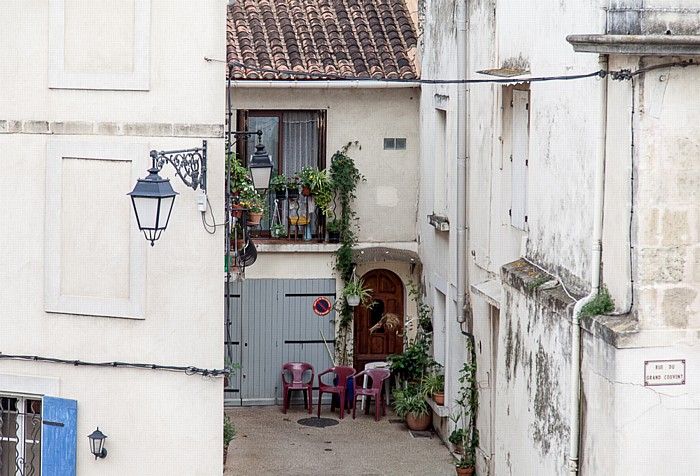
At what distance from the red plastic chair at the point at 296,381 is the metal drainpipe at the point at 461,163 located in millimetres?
3475

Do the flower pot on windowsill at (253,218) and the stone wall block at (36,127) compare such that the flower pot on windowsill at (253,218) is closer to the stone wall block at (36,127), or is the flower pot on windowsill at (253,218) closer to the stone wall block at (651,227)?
the stone wall block at (36,127)

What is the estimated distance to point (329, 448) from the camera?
16375mm

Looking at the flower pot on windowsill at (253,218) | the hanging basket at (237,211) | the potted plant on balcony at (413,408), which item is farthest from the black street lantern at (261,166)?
the potted plant on balcony at (413,408)

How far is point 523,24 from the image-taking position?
12.4 m

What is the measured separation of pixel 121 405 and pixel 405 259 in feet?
27.4

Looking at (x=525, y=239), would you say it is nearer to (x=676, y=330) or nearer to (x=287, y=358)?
(x=676, y=330)

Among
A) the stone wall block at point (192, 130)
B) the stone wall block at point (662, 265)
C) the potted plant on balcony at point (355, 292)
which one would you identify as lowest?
the potted plant on balcony at point (355, 292)

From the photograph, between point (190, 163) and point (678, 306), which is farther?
point (190, 163)

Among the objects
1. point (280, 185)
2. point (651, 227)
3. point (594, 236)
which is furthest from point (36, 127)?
point (280, 185)

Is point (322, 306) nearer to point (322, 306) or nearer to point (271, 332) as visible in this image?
point (322, 306)

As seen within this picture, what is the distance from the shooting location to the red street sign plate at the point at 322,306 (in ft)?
60.5

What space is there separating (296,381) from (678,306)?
9.75 m

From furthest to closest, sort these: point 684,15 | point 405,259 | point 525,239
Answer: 1. point 405,259
2. point 525,239
3. point 684,15

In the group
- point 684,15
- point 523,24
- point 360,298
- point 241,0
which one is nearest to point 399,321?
point 360,298
